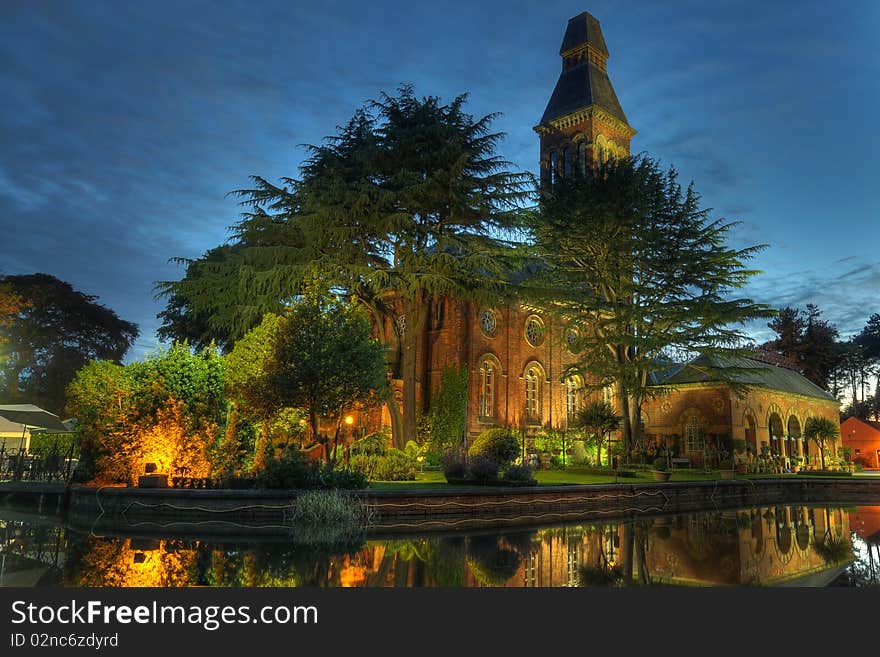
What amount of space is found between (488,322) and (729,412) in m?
16.4

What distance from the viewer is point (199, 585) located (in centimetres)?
743

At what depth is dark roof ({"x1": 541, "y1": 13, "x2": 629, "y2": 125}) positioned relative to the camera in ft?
175

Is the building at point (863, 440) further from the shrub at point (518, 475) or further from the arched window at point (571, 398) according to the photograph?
the shrub at point (518, 475)

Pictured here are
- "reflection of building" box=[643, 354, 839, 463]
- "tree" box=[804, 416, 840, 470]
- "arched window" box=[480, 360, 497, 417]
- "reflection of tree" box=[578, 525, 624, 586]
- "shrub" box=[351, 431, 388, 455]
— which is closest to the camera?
"reflection of tree" box=[578, 525, 624, 586]

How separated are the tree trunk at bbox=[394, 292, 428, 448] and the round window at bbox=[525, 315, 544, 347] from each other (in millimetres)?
6892

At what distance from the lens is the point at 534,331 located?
33844 mm

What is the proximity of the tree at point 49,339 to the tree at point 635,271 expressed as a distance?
3252cm

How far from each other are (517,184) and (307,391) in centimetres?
1465

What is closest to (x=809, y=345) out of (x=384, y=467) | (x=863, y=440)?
(x=863, y=440)

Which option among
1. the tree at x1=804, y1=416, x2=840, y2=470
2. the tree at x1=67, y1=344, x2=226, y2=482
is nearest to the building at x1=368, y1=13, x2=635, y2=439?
the tree at x1=67, y1=344, x2=226, y2=482

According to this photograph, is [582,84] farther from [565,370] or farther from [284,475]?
[284,475]

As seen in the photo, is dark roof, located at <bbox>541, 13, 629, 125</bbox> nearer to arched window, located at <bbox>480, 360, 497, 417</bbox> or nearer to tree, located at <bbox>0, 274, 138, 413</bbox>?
arched window, located at <bbox>480, 360, 497, 417</bbox>

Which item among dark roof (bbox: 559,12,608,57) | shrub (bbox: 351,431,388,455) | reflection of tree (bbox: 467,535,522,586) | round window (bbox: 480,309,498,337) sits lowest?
reflection of tree (bbox: 467,535,522,586)

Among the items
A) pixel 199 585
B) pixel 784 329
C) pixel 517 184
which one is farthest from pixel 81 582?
pixel 784 329
